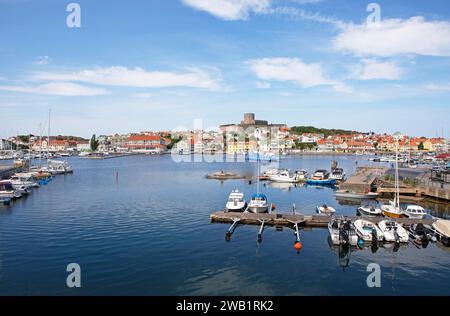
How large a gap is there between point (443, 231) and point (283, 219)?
32.2 feet

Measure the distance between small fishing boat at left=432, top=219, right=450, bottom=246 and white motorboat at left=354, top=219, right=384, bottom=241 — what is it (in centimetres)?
356

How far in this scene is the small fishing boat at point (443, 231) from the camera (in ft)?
71.9

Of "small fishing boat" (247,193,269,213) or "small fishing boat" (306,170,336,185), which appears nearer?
"small fishing boat" (247,193,269,213)

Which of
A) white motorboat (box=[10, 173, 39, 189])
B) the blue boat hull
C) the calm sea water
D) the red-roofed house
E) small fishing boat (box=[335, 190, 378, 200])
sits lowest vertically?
the calm sea water

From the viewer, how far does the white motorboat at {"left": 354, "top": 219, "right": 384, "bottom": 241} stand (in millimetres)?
21625

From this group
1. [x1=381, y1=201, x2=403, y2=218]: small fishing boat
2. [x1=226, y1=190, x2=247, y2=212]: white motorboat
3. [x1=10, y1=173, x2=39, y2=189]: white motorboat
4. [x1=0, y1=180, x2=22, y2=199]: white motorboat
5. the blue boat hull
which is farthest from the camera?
the blue boat hull

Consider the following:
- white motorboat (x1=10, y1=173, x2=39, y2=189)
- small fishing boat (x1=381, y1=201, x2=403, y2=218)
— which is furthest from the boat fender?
white motorboat (x1=10, y1=173, x2=39, y2=189)

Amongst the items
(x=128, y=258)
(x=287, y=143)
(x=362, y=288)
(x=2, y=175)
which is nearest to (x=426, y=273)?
(x=362, y=288)

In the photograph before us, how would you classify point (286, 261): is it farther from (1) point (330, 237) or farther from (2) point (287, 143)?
(2) point (287, 143)

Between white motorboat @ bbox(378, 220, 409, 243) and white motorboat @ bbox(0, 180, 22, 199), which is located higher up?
white motorboat @ bbox(0, 180, 22, 199)

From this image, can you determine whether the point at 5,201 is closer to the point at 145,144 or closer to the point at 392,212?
the point at 392,212

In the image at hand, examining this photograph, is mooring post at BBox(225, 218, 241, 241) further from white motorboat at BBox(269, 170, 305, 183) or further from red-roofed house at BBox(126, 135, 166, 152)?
red-roofed house at BBox(126, 135, 166, 152)

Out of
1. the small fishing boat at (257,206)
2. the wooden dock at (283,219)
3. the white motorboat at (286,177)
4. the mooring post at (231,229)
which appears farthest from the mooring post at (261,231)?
the white motorboat at (286,177)
